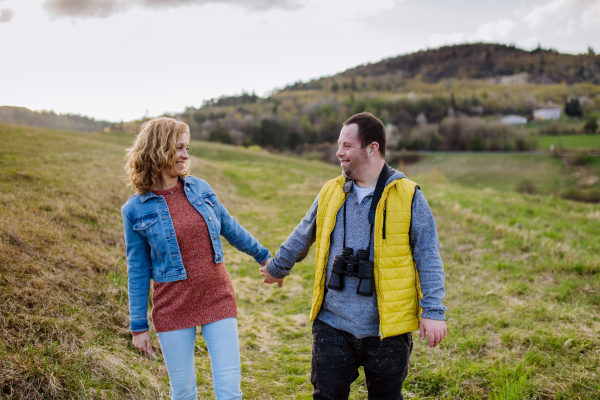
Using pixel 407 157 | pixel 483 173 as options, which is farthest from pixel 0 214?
pixel 407 157

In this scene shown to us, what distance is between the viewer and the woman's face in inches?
106

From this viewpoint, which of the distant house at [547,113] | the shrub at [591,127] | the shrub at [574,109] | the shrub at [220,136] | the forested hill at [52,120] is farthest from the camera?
the distant house at [547,113]

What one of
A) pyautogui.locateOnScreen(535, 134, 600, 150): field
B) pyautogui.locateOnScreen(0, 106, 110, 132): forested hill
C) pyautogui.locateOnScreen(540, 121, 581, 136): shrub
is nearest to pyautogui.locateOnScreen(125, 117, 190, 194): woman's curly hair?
pyautogui.locateOnScreen(0, 106, 110, 132): forested hill

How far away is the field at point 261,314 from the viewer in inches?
136

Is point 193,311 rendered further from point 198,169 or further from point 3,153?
point 198,169

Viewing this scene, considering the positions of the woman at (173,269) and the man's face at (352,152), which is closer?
the woman at (173,269)

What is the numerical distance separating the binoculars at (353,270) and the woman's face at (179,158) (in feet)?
4.49

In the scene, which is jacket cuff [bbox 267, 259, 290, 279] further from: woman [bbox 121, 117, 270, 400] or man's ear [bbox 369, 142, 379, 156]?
man's ear [bbox 369, 142, 379, 156]

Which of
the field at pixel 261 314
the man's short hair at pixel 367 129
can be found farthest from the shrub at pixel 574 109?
the man's short hair at pixel 367 129

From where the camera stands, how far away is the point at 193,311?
2637 millimetres

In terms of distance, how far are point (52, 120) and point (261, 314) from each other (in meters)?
37.4

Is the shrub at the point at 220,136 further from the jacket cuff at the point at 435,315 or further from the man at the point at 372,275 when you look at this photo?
the jacket cuff at the point at 435,315

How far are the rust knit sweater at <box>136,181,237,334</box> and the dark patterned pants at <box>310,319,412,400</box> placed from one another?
0.77 m

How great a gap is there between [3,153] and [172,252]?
39.6ft
